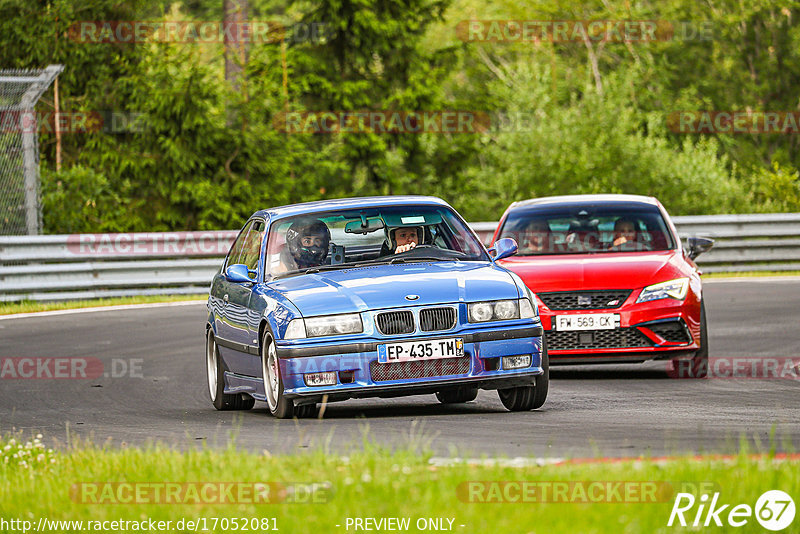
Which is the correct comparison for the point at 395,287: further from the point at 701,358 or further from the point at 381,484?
the point at 701,358

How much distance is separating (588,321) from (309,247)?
9.72ft

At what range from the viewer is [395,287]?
30.0 feet

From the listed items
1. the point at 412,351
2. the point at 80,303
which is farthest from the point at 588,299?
the point at 80,303

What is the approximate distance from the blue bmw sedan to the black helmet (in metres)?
0.01

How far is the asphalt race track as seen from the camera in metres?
7.50

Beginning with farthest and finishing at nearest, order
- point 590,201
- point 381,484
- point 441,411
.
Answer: point 590,201 → point 441,411 → point 381,484

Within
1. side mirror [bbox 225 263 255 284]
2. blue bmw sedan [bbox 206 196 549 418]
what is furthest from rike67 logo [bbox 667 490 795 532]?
side mirror [bbox 225 263 255 284]

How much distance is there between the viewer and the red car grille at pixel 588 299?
12.1 metres

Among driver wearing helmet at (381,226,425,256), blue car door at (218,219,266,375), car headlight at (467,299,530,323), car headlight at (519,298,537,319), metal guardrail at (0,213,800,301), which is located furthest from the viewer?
metal guardrail at (0,213,800,301)

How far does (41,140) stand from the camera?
104ft

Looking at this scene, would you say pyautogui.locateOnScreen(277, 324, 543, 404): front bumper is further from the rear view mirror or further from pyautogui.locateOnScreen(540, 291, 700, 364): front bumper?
pyautogui.locateOnScreen(540, 291, 700, 364): front bumper

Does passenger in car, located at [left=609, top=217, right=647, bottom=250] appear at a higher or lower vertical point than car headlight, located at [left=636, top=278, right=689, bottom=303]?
higher

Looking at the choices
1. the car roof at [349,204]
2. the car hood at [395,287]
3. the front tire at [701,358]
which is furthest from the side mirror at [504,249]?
the front tire at [701,358]

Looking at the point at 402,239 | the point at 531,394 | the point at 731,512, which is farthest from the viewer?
the point at 402,239
